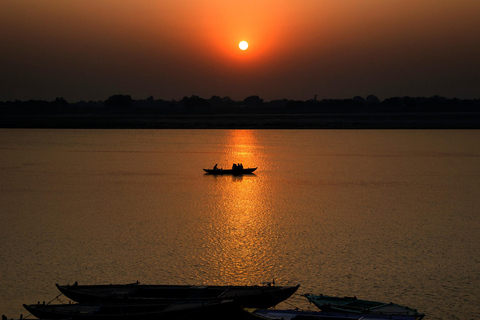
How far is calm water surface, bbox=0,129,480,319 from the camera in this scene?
664 inches

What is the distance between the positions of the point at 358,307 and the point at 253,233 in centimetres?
1073

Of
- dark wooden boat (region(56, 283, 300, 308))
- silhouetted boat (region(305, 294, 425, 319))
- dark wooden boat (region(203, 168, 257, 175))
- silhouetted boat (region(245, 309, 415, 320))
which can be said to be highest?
dark wooden boat (region(203, 168, 257, 175))

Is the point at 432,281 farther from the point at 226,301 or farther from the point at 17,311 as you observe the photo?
the point at 17,311

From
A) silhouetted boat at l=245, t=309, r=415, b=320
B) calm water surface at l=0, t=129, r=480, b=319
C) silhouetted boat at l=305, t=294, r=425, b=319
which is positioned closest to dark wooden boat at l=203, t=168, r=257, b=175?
calm water surface at l=0, t=129, r=480, b=319

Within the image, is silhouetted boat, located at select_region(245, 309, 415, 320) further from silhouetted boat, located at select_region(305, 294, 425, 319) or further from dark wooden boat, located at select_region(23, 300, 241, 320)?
dark wooden boat, located at select_region(23, 300, 241, 320)

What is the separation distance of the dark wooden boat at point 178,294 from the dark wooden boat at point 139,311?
0.23 meters

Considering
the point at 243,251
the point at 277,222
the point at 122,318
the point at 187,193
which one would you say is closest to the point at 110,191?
the point at 187,193

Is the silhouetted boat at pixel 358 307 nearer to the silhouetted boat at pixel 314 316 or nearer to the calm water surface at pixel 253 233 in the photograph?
the silhouetted boat at pixel 314 316

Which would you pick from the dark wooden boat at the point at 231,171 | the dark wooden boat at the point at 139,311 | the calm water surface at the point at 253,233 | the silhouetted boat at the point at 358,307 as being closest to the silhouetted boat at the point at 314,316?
the silhouetted boat at the point at 358,307

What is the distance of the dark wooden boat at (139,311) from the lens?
41.9 feet

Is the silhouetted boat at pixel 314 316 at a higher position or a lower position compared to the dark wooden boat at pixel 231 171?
lower

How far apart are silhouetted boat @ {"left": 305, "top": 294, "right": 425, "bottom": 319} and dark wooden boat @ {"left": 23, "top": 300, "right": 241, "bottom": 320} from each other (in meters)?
2.14

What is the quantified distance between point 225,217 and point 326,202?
301 inches

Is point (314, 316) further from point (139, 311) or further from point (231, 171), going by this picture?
point (231, 171)
